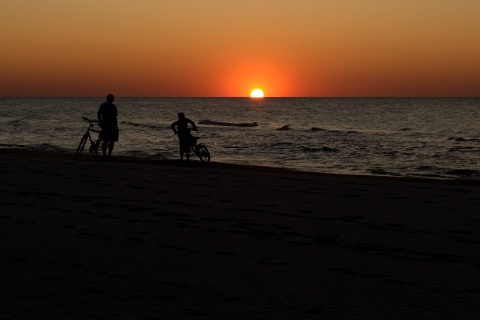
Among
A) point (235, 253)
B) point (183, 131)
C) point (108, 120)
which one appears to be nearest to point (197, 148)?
point (183, 131)

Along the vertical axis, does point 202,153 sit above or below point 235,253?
below

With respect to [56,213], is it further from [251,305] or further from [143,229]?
[251,305]

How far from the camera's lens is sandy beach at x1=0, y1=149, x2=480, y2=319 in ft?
17.8

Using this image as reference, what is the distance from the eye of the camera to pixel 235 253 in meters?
7.28

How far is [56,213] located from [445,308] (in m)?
5.98

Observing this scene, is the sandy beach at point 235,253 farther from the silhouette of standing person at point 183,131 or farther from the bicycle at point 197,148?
the bicycle at point 197,148

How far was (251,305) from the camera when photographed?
17.8ft

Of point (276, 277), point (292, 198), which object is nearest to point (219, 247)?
point (276, 277)

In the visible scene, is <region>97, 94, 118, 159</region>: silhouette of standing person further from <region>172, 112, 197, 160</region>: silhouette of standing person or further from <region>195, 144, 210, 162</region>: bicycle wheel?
<region>195, 144, 210, 162</region>: bicycle wheel

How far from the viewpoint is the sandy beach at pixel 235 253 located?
17.8ft

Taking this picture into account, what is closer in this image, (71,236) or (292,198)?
(71,236)

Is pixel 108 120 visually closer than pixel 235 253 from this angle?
No

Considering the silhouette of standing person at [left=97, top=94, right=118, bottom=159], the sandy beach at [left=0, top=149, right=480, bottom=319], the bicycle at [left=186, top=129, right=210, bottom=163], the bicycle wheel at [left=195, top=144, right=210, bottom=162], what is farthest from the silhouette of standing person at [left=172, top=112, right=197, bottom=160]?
the sandy beach at [left=0, top=149, right=480, bottom=319]

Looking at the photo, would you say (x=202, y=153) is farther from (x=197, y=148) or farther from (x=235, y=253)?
(x=235, y=253)
